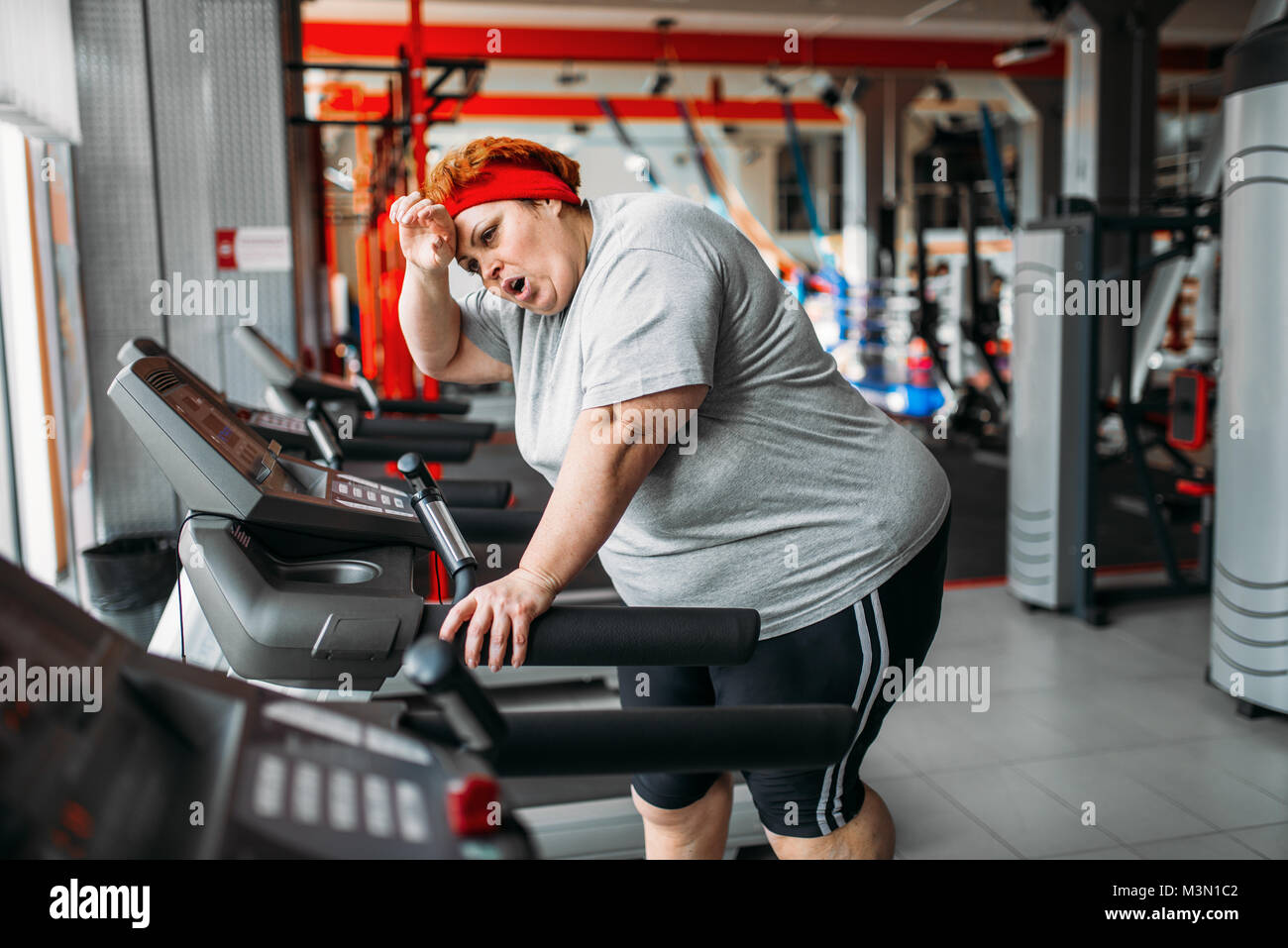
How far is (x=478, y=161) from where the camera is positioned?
1.21 metres

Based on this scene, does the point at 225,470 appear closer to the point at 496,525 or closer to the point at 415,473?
the point at 415,473

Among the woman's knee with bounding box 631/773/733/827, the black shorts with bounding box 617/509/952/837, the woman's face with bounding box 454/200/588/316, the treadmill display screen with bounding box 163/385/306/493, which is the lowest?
the woman's knee with bounding box 631/773/733/827

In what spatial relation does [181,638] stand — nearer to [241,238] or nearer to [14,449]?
[14,449]

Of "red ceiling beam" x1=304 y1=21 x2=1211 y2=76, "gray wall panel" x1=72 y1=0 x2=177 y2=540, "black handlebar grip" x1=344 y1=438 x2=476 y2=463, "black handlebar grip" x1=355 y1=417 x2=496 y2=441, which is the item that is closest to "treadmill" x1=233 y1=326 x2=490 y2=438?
"black handlebar grip" x1=355 y1=417 x2=496 y2=441

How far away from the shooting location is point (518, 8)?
10203 mm

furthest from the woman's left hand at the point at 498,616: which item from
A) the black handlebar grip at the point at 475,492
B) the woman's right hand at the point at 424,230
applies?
the black handlebar grip at the point at 475,492

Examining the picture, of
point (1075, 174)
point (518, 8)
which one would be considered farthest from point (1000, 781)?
point (518, 8)

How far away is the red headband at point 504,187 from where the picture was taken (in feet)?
3.98

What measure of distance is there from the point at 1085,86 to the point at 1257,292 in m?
5.97

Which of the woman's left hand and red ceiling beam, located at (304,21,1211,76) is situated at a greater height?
red ceiling beam, located at (304,21,1211,76)

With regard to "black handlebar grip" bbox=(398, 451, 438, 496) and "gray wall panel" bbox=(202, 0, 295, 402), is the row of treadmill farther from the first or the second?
"gray wall panel" bbox=(202, 0, 295, 402)

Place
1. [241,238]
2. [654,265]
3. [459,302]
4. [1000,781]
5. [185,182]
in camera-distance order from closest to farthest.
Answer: [654,265], [459,302], [1000,781], [185,182], [241,238]

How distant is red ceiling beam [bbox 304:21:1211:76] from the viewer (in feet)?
35.8

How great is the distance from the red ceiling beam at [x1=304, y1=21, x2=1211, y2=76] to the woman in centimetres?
992
